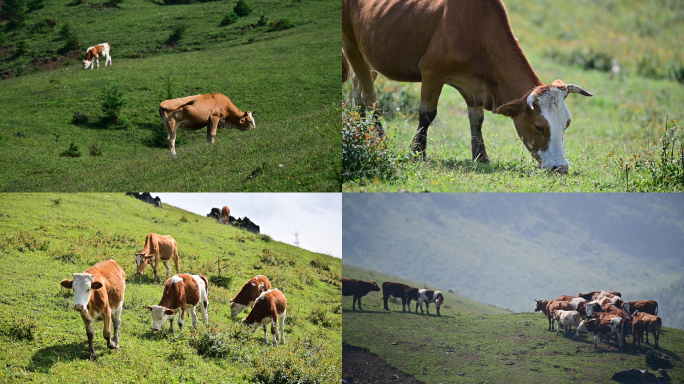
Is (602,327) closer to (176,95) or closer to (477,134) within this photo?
(477,134)

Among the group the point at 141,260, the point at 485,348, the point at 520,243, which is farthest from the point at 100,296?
the point at 520,243

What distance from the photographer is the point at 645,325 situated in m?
15.0

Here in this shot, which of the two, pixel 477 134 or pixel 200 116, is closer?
pixel 477 134

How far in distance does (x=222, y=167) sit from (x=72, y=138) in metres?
9.57

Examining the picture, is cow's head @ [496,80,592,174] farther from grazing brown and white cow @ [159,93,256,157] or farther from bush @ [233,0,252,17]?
bush @ [233,0,252,17]

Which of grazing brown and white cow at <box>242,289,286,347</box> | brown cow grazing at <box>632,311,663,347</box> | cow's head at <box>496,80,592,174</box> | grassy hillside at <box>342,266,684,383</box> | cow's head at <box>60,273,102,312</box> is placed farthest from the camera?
brown cow grazing at <box>632,311,663,347</box>

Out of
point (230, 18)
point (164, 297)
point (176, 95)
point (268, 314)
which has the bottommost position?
point (268, 314)

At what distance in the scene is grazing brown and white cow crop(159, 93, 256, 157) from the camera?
49.6 ft

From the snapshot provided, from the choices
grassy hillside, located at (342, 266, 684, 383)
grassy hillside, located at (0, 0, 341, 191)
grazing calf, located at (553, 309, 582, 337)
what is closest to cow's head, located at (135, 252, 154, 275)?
grassy hillside, located at (0, 0, 341, 191)

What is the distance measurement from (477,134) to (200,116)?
7.56 metres

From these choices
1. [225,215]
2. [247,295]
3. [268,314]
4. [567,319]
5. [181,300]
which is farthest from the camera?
[225,215]

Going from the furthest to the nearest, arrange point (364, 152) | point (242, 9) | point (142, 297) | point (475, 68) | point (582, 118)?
point (242, 9), point (582, 118), point (142, 297), point (364, 152), point (475, 68)

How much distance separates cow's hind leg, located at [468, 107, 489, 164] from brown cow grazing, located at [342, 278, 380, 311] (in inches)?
215

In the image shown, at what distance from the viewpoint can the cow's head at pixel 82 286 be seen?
31.7 ft
